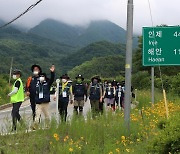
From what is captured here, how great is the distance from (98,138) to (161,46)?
568 cm

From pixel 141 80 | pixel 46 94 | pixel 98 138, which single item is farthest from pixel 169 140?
pixel 141 80

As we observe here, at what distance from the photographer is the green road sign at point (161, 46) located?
12.7m

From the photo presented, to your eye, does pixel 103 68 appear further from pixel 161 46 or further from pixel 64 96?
pixel 64 96

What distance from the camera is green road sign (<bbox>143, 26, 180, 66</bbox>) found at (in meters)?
12.7

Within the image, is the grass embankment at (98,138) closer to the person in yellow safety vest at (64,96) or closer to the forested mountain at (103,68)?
the person in yellow safety vest at (64,96)

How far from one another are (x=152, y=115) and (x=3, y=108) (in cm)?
1223

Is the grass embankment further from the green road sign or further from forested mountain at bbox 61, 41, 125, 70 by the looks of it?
forested mountain at bbox 61, 41, 125, 70

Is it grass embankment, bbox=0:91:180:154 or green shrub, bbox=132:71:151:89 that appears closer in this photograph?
grass embankment, bbox=0:91:180:154

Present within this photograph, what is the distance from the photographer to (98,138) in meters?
8.00

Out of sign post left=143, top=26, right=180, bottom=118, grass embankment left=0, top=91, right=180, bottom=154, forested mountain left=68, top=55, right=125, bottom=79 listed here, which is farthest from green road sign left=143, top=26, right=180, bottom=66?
forested mountain left=68, top=55, right=125, bottom=79

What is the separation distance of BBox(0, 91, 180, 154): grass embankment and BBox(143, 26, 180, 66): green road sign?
12.4 feet

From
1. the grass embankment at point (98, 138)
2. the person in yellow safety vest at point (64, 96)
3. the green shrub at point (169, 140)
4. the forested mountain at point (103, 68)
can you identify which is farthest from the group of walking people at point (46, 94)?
the forested mountain at point (103, 68)

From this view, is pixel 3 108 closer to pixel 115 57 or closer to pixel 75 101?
pixel 75 101

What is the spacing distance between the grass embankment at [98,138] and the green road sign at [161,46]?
12.4 feet
